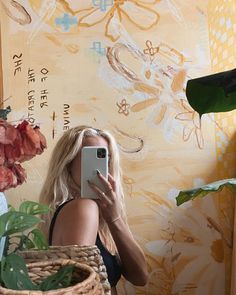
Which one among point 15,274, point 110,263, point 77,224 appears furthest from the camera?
point 110,263

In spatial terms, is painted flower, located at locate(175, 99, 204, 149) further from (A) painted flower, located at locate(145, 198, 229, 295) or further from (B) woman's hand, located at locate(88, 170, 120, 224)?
(B) woman's hand, located at locate(88, 170, 120, 224)

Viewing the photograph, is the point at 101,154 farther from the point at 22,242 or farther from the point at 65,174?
the point at 22,242

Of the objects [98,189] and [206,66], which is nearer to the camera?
[98,189]

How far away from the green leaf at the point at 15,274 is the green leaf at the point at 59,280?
0.04 ft

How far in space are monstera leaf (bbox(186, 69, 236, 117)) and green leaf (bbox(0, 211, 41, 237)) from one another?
0.77 ft

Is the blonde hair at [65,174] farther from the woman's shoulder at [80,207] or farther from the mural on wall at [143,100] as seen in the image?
the mural on wall at [143,100]

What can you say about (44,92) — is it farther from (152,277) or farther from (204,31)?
(152,277)

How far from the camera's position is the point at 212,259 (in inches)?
64.7

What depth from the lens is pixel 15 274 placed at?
0.52m

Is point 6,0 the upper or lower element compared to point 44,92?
upper

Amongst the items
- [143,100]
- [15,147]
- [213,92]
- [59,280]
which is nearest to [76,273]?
[59,280]

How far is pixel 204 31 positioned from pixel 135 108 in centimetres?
35

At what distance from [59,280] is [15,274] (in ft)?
0.18

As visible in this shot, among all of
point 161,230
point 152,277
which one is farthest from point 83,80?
point 152,277
